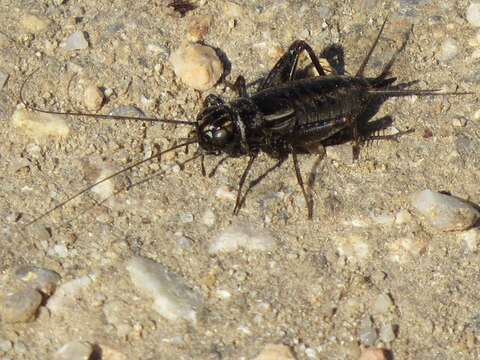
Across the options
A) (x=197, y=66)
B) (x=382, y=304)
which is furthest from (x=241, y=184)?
(x=382, y=304)

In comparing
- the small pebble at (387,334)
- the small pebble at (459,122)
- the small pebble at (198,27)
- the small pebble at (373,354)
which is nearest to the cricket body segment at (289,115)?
the small pebble at (459,122)

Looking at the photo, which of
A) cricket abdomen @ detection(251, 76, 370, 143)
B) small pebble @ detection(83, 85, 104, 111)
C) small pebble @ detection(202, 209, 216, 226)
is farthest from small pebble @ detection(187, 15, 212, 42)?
small pebble @ detection(202, 209, 216, 226)

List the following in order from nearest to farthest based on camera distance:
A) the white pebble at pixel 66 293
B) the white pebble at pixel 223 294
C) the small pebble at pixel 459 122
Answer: the white pebble at pixel 66 293, the white pebble at pixel 223 294, the small pebble at pixel 459 122

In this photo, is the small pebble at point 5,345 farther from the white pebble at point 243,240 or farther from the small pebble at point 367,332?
the small pebble at point 367,332

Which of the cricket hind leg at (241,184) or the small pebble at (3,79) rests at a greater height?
the small pebble at (3,79)

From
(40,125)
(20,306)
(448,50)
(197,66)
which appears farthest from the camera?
(448,50)

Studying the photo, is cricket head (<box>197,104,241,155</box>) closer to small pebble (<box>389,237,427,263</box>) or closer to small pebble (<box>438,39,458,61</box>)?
small pebble (<box>389,237,427,263</box>)

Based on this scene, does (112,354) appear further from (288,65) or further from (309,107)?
(288,65)
